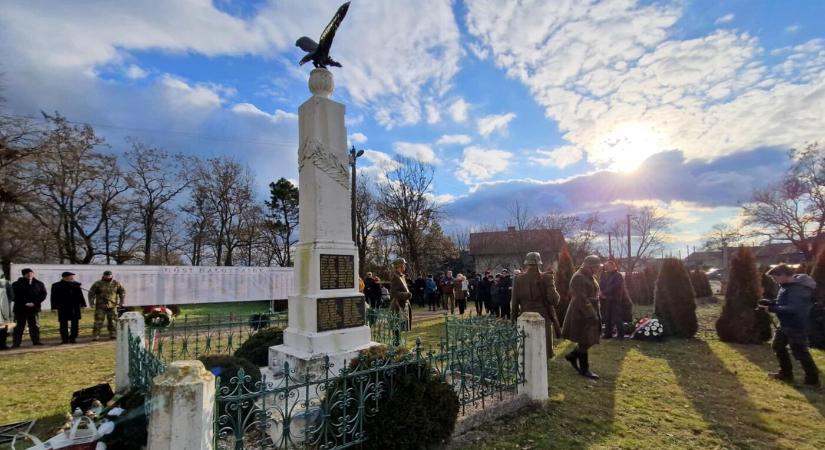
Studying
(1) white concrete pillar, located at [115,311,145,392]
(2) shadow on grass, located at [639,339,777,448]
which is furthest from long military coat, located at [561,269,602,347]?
(1) white concrete pillar, located at [115,311,145,392]

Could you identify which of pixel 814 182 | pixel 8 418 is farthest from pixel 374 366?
pixel 814 182

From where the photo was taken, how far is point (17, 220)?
16656mm

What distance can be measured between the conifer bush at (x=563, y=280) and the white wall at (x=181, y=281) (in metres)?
10.8

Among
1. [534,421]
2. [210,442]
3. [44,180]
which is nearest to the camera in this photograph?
[210,442]

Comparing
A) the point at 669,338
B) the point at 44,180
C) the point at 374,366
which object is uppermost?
the point at 44,180

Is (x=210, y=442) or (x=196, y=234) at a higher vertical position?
(x=196, y=234)

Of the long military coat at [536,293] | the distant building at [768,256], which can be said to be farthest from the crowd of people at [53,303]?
the distant building at [768,256]

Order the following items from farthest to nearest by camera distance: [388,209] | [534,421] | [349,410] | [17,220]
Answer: [388,209], [17,220], [534,421], [349,410]

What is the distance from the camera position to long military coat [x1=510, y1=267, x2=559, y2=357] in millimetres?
6448

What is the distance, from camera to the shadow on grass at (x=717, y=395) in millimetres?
4203

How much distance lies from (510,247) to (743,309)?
1276 inches

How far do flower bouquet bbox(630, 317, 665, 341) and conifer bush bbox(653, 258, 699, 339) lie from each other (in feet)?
1.79

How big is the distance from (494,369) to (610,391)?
2.02m

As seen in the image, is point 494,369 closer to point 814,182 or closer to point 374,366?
point 374,366
